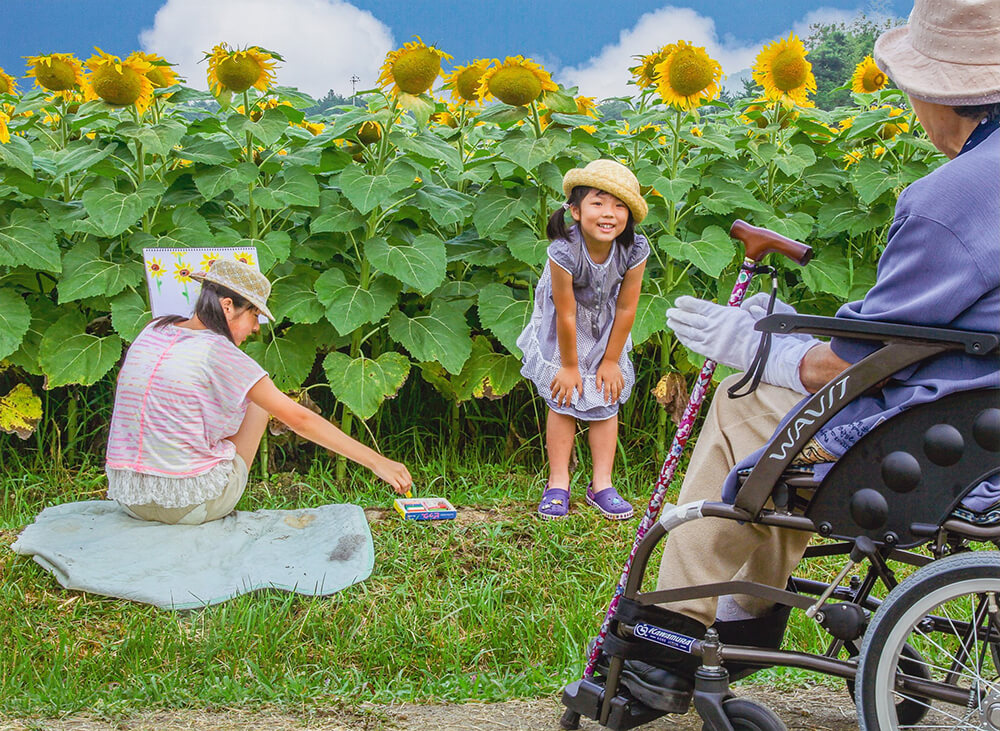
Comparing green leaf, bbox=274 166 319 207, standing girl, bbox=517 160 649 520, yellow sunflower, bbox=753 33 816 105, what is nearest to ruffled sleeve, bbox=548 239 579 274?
standing girl, bbox=517 160 649 520

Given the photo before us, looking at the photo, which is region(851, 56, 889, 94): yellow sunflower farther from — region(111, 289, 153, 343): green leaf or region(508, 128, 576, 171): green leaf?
region(111, 289, 153, 343): green leaf

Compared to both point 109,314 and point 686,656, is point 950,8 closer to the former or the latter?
point 686,656

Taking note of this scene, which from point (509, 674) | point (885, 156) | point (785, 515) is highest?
point (885, 156)

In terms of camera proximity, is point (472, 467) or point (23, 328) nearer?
point (23, 328)

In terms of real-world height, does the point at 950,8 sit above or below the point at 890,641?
above

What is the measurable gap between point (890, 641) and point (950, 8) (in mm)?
1092

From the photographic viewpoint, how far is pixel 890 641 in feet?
6.01

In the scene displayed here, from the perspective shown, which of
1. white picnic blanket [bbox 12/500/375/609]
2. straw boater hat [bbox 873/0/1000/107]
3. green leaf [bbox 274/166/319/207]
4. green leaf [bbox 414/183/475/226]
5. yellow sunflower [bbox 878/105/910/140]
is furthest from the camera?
yellow sunflower [bbox 878/105/910/140]

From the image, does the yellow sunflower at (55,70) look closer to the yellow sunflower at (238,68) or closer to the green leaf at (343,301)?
the yellow sunflower at (238,68)

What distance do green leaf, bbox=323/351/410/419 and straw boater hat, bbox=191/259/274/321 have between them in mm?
567

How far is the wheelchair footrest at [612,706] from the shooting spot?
2.24 m

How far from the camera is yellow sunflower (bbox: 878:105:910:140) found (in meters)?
4.43

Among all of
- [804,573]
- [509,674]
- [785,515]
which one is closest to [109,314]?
[509,674]

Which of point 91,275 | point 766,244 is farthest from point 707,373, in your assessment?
point 91,275
